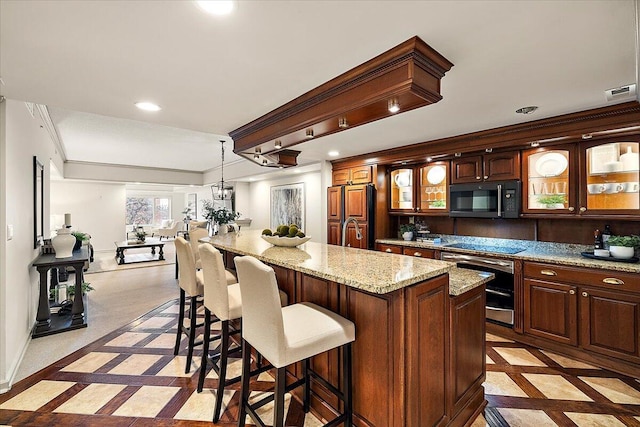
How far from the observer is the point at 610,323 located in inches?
101

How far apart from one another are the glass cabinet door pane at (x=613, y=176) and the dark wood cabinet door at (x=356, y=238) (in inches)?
99.9

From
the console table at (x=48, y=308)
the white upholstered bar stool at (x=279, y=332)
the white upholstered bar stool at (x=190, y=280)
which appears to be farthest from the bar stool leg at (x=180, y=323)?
the console table at (x=48, y=308)

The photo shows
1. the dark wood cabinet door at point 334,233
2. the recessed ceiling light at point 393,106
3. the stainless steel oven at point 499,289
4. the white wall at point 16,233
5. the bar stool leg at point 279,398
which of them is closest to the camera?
the bar stool leg at point 279,398

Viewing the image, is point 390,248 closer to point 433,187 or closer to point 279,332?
point 433,187

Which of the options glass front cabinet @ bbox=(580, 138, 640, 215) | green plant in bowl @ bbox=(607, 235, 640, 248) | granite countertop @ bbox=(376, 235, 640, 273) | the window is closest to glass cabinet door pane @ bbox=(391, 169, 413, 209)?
granite countertop @ bbox=(376, 235, 640, 273)

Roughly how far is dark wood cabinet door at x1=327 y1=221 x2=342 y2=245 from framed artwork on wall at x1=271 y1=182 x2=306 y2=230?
142 cm

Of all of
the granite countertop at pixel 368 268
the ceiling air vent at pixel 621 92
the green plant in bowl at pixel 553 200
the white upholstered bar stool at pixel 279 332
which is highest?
the ceiling air vent at pixel 621 92

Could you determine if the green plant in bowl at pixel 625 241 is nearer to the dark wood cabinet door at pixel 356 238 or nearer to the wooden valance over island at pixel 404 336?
the wooden valance over island at pixel 404 336

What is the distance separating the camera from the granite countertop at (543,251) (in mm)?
2594

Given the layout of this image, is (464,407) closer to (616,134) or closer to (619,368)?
(619,368)

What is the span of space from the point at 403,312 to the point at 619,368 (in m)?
2.50

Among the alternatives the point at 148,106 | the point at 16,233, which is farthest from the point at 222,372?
the point at 16,233

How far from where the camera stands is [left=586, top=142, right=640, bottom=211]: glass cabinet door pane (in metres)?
2.70

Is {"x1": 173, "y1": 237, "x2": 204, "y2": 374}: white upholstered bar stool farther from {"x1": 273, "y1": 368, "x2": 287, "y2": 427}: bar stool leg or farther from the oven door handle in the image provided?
the oven door handle
